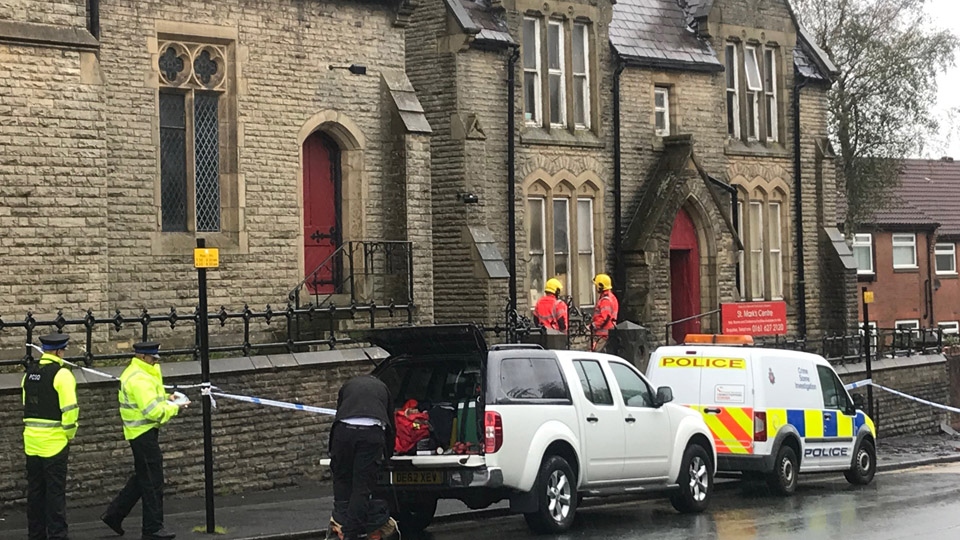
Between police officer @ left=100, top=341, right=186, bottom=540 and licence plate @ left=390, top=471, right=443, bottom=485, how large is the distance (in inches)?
85.4

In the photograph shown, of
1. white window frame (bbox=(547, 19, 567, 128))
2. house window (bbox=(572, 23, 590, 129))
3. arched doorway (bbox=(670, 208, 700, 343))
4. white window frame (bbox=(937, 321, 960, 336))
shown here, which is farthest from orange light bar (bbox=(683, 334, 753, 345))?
white window frame (bbox=(937, 321, 960, 336))

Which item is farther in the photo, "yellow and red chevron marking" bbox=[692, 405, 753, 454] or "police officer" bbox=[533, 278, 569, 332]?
"police officer" bbox=[533, 278, 569, 332]

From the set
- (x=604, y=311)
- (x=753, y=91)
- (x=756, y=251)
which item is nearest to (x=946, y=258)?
(x=756, y=251)

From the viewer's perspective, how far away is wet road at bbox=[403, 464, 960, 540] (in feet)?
49.3

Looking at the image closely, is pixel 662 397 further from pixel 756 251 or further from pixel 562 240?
pixel 756 251

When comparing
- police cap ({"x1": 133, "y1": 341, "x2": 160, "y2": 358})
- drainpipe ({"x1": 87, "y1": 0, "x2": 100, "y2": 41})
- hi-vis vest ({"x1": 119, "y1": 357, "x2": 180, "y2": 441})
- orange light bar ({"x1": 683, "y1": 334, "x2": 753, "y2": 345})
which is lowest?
hi-vis vest ({"x1": 119, "y1": 357, "x2": 180, "y2": 441})

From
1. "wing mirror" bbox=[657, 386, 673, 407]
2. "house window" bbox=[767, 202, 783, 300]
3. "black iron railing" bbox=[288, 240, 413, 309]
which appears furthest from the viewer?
"house window" bbox=[767, 202, 783, 300]

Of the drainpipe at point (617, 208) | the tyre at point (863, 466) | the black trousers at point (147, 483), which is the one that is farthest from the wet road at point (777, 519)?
the drainpipe at point (617, 208)

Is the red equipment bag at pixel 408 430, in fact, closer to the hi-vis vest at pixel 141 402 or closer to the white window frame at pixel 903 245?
the hi-vis vest at pixel 141 402

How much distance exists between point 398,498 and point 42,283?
6188 millimetres

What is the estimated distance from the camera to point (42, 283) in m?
18.5

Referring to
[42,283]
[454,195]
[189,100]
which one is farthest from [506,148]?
[42,283]

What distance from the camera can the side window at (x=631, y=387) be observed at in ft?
53.9

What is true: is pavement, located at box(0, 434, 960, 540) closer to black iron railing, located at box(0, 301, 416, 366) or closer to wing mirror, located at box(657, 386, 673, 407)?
black iron railing, located at box(0, 301, 416, 366)
